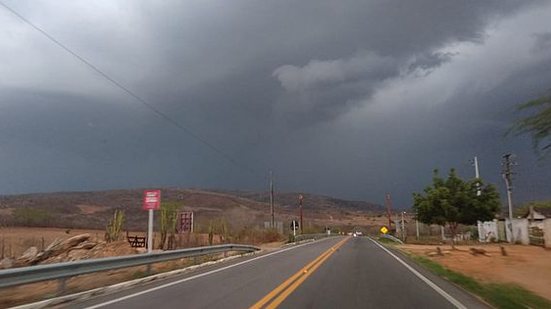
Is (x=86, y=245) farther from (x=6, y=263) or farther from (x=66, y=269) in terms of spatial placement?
(x=66, y=269)

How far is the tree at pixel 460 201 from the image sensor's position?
1713 inches

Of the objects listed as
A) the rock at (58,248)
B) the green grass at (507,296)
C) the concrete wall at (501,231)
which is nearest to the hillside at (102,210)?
the concrete wall at (501,231)

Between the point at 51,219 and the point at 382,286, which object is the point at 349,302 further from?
the point at 51,219

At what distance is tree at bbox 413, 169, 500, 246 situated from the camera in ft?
143

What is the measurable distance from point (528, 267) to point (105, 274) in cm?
1925

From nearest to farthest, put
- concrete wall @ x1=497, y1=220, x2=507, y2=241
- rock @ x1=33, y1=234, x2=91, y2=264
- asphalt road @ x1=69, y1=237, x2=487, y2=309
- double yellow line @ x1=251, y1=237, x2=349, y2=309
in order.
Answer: double yellow line @ x1=251, y1=237, x2=349, y2=309 → asphalt road @ x1=69, y1=237, x2=487, y2=309 → rock @ x1=33, y1=234, x2=91, y2=264 → concrete wall @ x1=497, y1=220, x2=507, y2=241

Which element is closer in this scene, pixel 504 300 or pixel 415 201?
pixel 504 300

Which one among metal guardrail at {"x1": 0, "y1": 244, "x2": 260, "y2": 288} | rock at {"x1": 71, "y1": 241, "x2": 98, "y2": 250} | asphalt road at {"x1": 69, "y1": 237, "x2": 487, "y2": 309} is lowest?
asphalt road at {"x1": 69, "y1": 237, "x2": 487, "y2": 309}

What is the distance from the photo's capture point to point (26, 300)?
515 inches

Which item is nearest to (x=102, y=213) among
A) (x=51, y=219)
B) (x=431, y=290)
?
(x=51, y=219)

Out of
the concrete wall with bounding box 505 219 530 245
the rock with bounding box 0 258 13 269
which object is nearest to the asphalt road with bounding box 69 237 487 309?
the rock with bounding box 0 258 13 269

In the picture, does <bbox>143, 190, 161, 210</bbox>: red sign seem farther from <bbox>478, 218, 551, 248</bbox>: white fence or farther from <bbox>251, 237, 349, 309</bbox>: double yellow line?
<bbox>478, 218, 551, 248</bbox>: white fence

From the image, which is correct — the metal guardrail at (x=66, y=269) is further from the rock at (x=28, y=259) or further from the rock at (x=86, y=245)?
the rock at (x=28, y=259)

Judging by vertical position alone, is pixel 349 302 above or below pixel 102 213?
below
